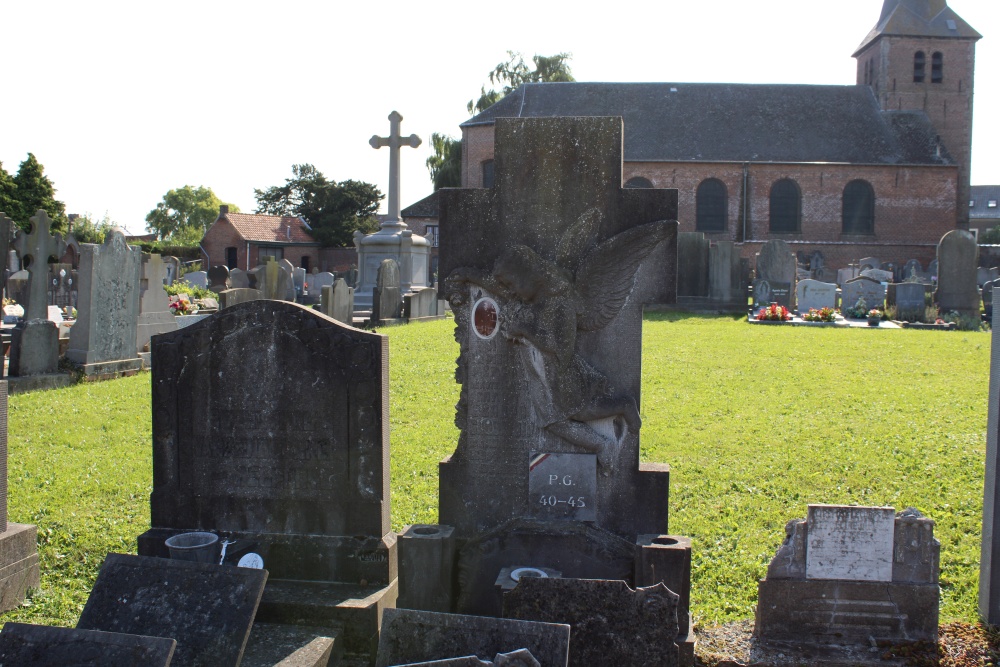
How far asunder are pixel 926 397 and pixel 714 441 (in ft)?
12.1

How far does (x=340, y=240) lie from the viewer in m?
52.6

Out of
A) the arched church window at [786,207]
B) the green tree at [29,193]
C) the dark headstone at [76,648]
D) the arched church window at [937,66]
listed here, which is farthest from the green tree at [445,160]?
the dark headstone at [76,648]

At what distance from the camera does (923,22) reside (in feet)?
139

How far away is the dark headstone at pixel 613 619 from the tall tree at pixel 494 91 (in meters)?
44.1

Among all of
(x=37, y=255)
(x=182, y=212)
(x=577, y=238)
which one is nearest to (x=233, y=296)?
(x=37, y=255)

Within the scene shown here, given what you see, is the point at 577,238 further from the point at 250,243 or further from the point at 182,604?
the point at 250,243

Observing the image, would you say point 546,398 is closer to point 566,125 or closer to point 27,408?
point 566,125

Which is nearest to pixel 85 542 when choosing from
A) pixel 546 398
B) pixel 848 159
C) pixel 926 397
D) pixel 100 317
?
pixel 546 398

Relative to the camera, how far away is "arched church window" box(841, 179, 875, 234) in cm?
3953

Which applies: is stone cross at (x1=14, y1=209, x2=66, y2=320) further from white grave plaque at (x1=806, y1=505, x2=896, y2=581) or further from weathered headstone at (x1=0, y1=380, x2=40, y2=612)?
white grave plaque at (x1=806, y1=505, x2=896, y2=581)

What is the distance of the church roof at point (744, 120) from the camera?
39000mm

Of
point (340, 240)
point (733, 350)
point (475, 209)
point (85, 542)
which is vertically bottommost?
point (85, 542)

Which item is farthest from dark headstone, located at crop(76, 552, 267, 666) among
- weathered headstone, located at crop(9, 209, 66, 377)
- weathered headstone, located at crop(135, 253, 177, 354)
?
weathered headstone, located at crop(135, 253, 177, 354)

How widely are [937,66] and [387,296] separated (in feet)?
119
